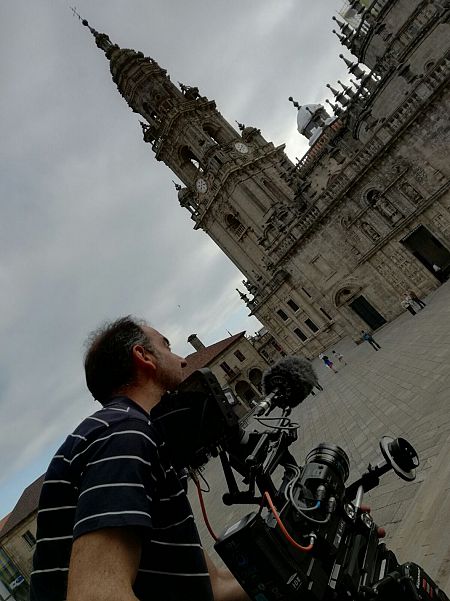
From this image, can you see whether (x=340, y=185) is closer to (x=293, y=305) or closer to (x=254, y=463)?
(x=293, y=305)

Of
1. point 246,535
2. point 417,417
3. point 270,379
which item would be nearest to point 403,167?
point 417,417

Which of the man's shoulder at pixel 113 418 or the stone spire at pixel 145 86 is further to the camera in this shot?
the stone spire at pixel 145 86

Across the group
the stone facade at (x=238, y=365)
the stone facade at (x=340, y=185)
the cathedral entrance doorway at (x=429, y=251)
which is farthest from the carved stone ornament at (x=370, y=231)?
the stone facade at (x=238, y=365)

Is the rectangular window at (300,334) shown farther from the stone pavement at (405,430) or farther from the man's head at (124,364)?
the man's head at (124,364)

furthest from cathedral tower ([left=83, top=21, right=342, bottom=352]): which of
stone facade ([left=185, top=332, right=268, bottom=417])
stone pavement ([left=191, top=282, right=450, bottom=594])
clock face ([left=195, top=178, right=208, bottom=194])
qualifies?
stone pavement ([left=191, top=282, right=450, bottom=594])

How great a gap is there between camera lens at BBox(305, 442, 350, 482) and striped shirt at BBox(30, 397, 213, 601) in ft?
3.79

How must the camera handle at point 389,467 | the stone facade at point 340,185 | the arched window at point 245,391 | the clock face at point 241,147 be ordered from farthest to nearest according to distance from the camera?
the arched window at point 245,391 → the clock face at point 241,147 → the stone facade at point 340,185 → the camera handle at point 389,467

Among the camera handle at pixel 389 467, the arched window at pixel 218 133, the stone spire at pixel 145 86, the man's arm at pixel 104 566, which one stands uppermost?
the stone spire at pixel 145 86

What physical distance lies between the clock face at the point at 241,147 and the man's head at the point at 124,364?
39086mm

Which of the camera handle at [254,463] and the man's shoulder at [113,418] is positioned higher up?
the man's shoulder at [113,418]

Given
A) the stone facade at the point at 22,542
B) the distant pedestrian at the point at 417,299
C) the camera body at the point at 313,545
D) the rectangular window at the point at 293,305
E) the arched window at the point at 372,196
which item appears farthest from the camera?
the stone facade at the point at 22,542

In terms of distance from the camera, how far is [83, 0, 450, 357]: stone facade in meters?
23.7

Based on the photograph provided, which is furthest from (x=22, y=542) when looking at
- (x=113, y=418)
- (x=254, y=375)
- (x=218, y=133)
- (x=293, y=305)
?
(x=113, y=418)

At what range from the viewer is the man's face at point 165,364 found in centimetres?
217
